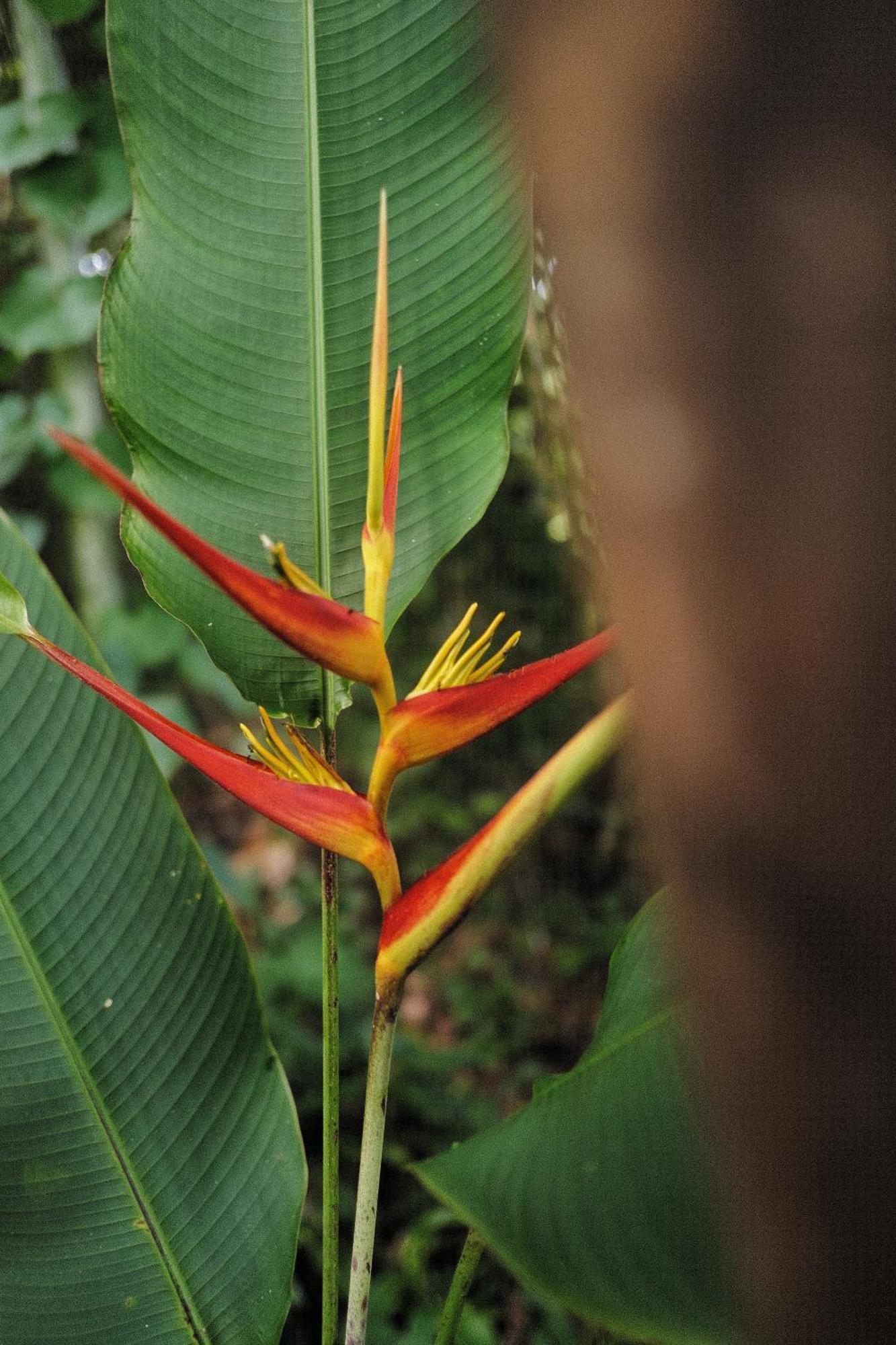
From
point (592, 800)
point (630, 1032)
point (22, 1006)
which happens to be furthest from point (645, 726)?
point (592, 800)

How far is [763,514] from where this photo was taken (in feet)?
0.57

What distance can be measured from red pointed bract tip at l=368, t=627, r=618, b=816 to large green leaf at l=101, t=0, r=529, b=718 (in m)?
0.16

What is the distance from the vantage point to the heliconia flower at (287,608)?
0.38m

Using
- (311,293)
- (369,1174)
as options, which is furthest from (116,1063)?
(311,293)

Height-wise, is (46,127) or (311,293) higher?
(46,127)

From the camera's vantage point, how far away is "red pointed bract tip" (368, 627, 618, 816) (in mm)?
492

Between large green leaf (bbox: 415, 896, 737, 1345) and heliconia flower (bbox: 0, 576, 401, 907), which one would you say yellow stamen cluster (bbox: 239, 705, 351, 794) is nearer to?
heliconia flower (bbox: 0, 576, 401, 907)

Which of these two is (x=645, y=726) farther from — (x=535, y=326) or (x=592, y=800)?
(x=592, y=800)

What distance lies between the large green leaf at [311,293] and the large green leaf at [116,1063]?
0.34 ft

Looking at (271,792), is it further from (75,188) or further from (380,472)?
(75,188)

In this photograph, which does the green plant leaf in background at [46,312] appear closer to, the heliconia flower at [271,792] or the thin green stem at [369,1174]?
the heliconia flower at [271,792]

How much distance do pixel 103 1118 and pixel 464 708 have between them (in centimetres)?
34

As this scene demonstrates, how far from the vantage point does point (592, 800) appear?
79.8 inches

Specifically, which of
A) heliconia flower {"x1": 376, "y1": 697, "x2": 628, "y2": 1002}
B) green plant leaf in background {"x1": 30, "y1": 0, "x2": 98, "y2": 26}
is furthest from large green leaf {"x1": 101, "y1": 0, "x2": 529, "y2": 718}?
green plant leaf in background {"x1": 30, "y1": 0, "x2": 98, "y2": 26}
